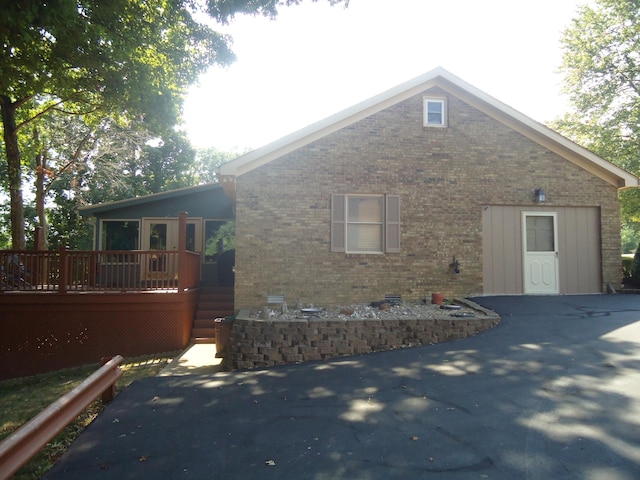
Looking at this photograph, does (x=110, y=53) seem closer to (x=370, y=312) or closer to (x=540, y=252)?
(x=370, y=312)

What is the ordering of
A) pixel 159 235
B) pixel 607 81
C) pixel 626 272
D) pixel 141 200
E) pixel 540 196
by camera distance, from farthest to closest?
pixel 607 81, pixel 159 235, pixel 626 272, pixel 141 200, pixel 540 196

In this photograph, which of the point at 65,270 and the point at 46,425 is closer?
the point at 46,425

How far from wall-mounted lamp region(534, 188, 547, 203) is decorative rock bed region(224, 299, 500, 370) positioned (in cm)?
394

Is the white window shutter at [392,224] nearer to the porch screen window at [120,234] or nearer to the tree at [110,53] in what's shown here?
the tree at [110,53]

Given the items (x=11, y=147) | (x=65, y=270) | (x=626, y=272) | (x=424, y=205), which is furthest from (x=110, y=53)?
(x=626, y=272)

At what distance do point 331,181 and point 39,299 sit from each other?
6.93 metres

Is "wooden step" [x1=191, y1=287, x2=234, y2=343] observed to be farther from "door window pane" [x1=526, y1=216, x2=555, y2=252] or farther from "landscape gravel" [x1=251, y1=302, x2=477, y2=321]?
"door window pane" [x1=526, y1=216, x2=555, y2=252]

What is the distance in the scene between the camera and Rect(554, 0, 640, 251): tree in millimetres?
20297

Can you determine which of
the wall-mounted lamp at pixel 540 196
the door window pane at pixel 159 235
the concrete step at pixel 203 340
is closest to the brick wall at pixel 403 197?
the wall-mounted lamp at pixel 540 196

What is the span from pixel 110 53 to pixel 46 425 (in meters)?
10.1

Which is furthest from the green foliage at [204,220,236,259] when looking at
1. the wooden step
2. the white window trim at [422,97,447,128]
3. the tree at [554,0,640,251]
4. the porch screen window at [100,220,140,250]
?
the tree at [554,0,640,251]

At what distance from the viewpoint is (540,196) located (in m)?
11.0

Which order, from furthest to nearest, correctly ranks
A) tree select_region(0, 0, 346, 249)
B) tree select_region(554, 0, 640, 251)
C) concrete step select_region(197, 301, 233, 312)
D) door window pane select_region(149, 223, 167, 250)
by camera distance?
tree select_region(554, 0, 640, 251), door window pane select_region(149, 223, 167, 250), concrete step select_region(197, 301, 233, 312), tree select_region(0, 0, 346, 249)

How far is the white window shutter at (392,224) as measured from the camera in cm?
1054
